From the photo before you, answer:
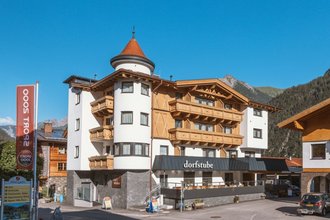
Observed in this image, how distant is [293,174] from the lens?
2507 inches

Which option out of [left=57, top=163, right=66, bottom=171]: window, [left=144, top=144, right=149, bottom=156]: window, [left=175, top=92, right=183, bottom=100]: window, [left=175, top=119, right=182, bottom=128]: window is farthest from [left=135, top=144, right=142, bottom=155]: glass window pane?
[left=57, top=163, right=66, bottom=171]: window

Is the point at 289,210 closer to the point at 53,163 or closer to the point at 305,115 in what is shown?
the point at 305,115

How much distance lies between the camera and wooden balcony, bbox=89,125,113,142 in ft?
127

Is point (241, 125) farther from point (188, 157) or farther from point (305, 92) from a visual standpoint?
point (305, 92)

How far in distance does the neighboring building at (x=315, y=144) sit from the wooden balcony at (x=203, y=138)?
31.2 ft

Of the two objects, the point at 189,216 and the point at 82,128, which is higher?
the point at 82,128

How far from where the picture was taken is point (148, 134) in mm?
38188

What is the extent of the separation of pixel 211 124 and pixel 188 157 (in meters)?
7.23

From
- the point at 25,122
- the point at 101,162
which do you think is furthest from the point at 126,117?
the point at 25,122

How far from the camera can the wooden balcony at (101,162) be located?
122 ft

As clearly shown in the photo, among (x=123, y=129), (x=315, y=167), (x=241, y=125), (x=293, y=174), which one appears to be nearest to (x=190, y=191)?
(x=123, y=129)

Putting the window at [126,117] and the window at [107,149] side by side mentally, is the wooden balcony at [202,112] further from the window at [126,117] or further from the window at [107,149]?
Result: the window at [107,149]

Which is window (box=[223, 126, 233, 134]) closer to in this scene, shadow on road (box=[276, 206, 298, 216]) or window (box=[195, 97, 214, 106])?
window (box=[195, 97, 214, 106])

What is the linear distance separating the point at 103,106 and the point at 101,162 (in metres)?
5.80
